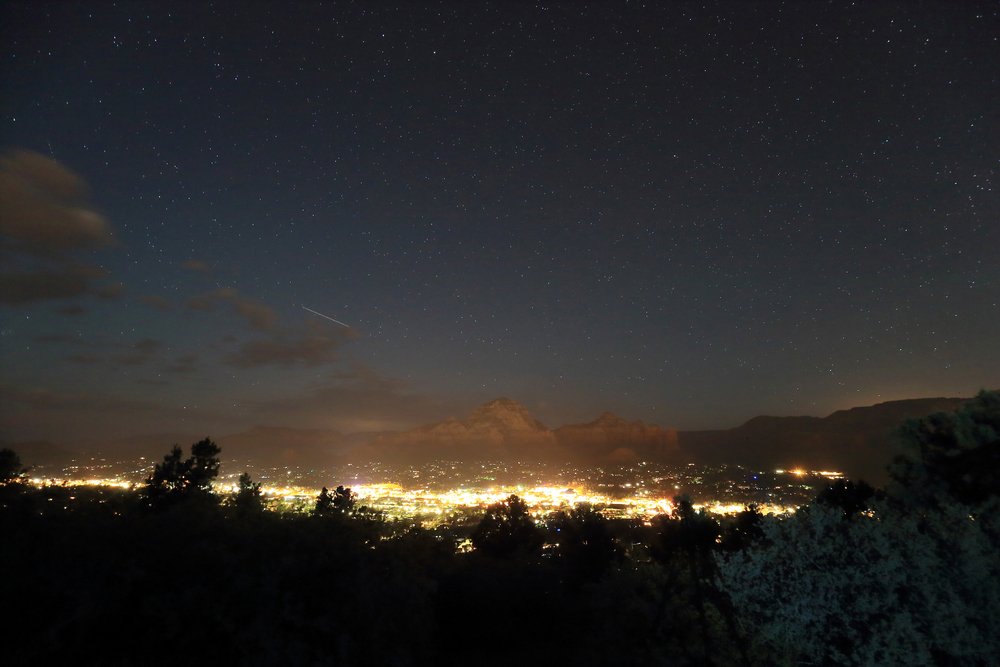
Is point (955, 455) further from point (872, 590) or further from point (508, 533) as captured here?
point (508, 533)

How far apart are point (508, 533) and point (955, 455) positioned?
33.2 metres

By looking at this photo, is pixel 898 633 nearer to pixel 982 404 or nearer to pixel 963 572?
pixel 963 572

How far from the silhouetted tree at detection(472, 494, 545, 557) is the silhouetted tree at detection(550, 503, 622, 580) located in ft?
10.9

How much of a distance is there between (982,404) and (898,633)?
26459 millimetres

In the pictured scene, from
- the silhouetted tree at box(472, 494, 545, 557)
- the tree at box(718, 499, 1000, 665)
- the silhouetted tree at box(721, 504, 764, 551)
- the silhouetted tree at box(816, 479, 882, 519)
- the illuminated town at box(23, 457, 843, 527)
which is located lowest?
the illuminated town at box(23, 457, 843, 527)

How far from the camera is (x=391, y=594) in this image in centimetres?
1770

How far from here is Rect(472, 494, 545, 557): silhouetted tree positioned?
42.3 metres

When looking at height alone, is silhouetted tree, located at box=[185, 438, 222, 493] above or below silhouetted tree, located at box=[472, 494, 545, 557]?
above

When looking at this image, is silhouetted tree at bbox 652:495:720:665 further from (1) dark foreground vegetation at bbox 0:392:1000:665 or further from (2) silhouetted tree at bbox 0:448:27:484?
(2) silhouetted tree at bbox 0:448:27:484

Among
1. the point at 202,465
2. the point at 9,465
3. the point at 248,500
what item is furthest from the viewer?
the point at 202,465

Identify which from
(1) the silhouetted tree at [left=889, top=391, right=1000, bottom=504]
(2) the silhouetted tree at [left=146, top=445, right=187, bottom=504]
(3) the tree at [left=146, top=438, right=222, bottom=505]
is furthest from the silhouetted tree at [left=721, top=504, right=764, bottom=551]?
(2) the silhouetted tree at [left=146, top=445, right=187, bottom=504]

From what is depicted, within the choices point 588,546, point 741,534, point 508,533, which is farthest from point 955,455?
point 508,533

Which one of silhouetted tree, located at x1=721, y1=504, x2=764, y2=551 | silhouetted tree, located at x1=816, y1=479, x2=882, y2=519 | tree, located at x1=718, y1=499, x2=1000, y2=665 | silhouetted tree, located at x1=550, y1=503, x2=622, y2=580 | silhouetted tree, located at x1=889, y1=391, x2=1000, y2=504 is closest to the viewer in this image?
tree, located at x1=718, y1=499, x2=1000, y2=665

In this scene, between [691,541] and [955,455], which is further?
Answer: [955,455]
